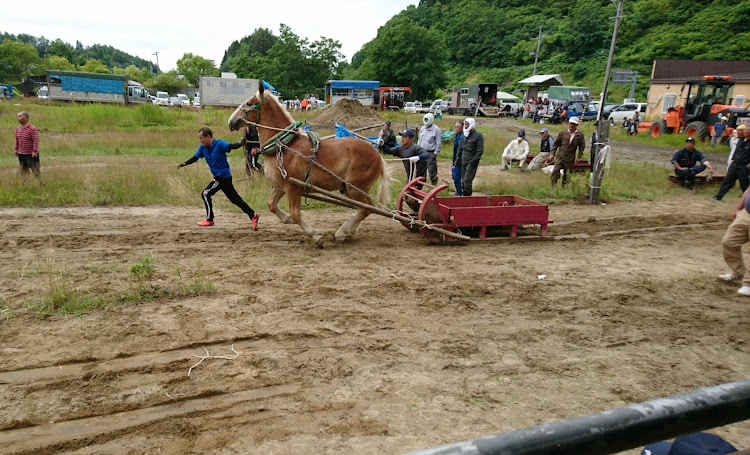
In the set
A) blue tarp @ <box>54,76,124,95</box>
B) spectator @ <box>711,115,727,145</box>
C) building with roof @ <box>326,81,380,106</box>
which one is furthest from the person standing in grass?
building with roof @ <box>326,81,380,106</box>

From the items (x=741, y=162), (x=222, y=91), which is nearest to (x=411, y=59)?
(x=222, y=91)

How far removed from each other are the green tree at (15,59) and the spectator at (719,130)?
262 ft

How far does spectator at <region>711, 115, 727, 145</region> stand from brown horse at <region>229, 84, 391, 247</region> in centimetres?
2241

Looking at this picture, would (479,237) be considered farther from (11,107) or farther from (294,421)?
(11,107)

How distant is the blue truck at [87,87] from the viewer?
4000cm

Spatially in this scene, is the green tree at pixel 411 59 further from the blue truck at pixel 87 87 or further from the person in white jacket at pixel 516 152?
the person in white jacket at pixel 516 152

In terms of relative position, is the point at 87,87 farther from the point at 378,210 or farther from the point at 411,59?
the point at 378,210

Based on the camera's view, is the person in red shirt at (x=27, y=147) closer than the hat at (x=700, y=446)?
No

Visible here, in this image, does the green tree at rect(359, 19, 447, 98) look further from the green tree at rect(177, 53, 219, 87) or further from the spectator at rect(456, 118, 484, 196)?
the spectator at rect(456, 118, 484, 196)

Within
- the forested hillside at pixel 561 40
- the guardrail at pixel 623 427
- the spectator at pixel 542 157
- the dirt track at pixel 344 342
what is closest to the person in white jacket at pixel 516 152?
the spectator at pixel 542 157

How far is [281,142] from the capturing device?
24.1 feet

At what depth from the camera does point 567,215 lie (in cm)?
1069

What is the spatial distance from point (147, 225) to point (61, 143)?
464 inches

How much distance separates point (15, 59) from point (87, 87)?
3760 centimetres
